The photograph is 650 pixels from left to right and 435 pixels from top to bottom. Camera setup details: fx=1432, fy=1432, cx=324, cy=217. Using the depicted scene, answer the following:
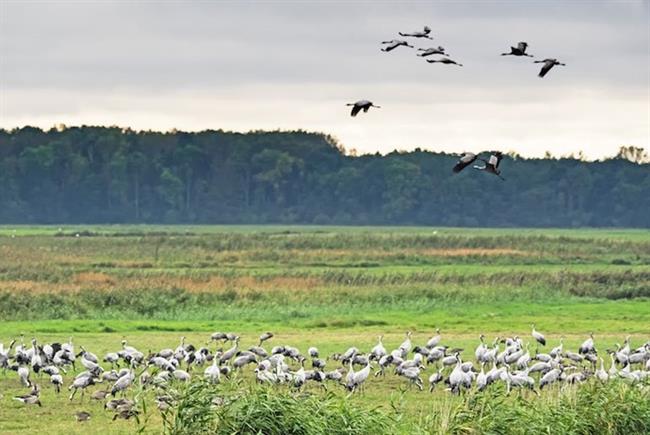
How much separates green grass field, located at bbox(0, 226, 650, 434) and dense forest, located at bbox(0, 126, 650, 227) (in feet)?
251

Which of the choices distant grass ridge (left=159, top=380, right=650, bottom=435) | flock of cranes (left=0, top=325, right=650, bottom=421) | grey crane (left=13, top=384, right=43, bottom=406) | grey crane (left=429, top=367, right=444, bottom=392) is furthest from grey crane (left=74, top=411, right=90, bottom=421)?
grey crane (left=429, top=367, right=444, bottom=392)

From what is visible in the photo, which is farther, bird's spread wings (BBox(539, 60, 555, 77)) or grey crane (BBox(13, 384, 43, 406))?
grey crane (BBox(13, 384, 43, 406))

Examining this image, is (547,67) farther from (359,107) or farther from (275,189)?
(275,189)

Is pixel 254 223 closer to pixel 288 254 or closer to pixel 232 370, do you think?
pixel 288 254

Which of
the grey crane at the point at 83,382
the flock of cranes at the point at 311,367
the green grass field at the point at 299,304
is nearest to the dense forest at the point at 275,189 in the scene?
the green grass field at the point at 299,304

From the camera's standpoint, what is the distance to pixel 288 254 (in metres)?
63.2

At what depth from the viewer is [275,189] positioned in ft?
468

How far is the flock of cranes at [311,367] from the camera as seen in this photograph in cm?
2361

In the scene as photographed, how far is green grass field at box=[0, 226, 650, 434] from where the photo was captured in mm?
31203

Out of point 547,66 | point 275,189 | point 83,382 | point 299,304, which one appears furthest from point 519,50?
point 275,189

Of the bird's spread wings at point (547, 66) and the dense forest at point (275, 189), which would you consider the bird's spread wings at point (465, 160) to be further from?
the dense forest at point (275, 189)

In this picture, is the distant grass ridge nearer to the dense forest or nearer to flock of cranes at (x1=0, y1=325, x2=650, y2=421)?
flock of cranes at (x1=0, y1=325, x2=650, y2=421)

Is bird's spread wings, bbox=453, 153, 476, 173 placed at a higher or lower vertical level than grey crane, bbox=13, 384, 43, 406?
higher

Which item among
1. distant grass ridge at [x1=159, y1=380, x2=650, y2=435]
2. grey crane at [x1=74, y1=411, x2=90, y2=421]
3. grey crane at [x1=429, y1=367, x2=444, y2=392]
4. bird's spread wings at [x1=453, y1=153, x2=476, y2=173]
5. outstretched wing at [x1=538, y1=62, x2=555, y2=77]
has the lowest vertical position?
grey crane at [x1=74, y1=411, x2=90, y2=421]
